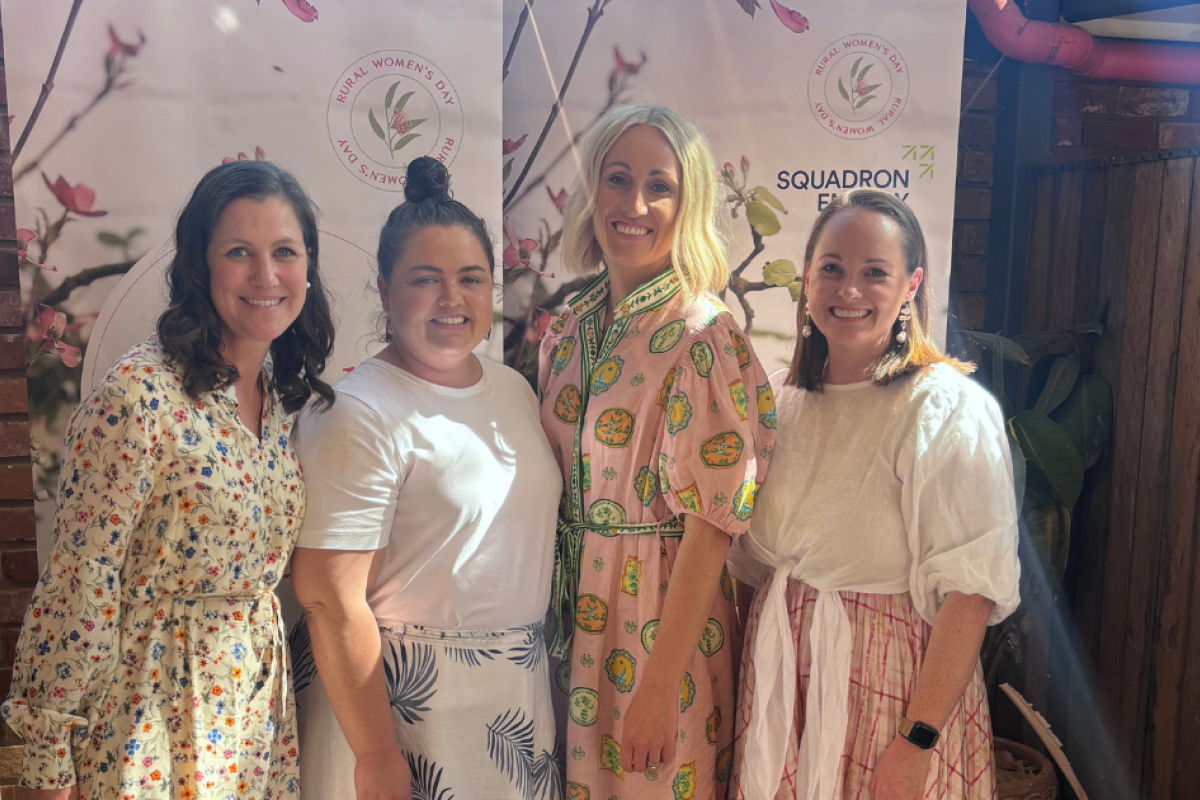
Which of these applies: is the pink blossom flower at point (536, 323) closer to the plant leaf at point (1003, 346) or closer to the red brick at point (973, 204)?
the plant leaf at point (1003, 346)

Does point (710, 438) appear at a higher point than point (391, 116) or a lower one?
lower

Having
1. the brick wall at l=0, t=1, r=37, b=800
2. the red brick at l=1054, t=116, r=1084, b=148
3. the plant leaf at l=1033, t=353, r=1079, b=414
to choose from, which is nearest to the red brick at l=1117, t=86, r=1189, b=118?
the red brick at l=1054, t=116, r=1084, b=148

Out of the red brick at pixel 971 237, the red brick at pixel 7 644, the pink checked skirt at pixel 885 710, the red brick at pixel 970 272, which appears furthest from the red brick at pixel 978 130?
the red brick at pixel 7 644

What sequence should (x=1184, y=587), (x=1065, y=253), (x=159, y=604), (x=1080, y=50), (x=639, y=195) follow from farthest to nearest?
(x=1080, y=50) < (x=1065, y=253) < (x=1184, y=587) < (x=639, y=195) < (x=159, y=604)

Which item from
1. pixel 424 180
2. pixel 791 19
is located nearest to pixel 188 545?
pixel 424 180

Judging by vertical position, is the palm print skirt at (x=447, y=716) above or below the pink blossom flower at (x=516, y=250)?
below

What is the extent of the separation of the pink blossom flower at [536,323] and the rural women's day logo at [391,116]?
0.51m

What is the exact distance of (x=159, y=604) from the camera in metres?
1.35

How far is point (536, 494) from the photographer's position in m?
1.62

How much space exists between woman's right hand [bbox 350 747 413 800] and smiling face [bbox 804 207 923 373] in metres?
1.08

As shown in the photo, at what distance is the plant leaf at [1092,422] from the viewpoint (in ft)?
8.51

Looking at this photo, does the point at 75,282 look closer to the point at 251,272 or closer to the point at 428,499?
the point at 251,272

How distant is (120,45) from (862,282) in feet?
5.30

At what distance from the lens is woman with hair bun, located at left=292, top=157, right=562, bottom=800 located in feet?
4.76
